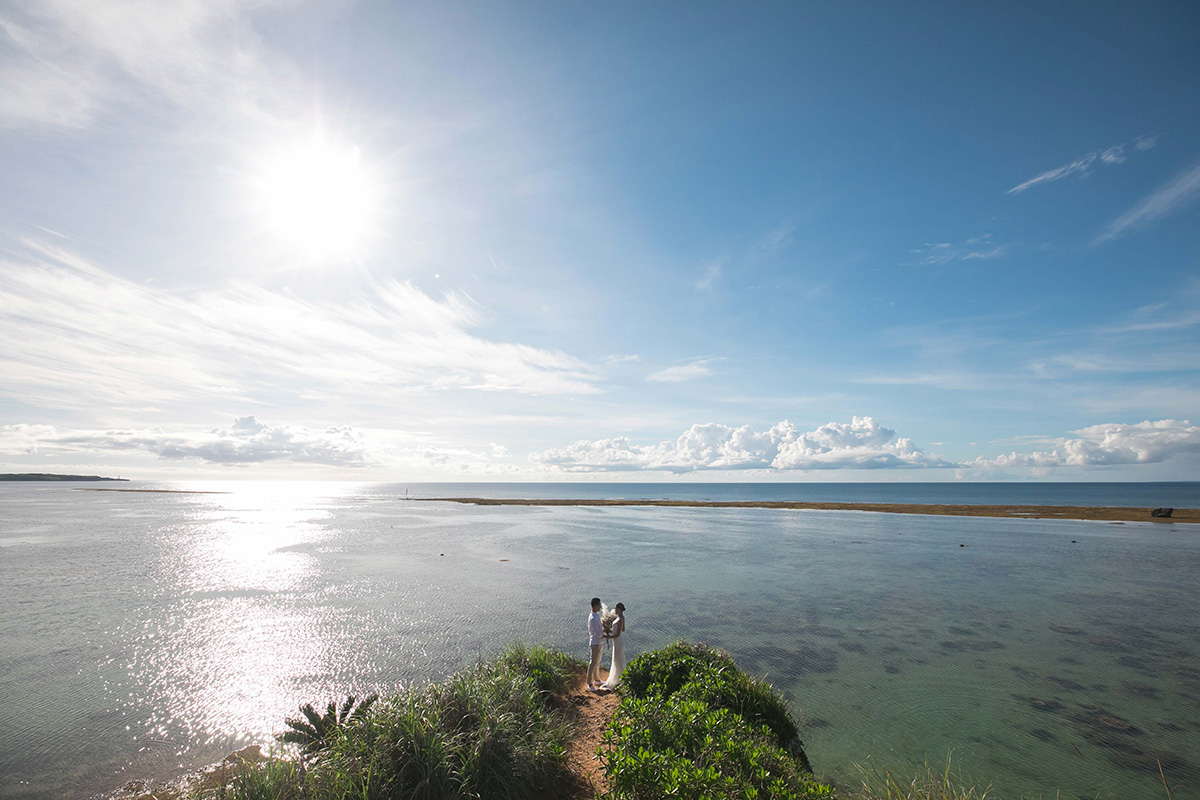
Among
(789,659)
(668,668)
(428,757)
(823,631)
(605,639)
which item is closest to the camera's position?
(428,757)

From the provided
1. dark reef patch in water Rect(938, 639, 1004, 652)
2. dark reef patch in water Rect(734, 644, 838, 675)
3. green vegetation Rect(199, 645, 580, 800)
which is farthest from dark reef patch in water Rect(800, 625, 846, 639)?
green vegetation Rect(199, 645, 580, 800)

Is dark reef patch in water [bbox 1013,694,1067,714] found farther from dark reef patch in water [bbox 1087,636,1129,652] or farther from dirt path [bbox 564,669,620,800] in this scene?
dirt path [bbox 564,669,620,800]

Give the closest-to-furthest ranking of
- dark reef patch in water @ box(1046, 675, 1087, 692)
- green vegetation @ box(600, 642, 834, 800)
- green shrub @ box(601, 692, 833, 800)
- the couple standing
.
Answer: green shrub @ box(601, 692, 833, 800) < green vegetation @ box(600, 642, 834, 800) < the couple standing < dark reef patch in water @ box(1046, 675, 1087, 692)

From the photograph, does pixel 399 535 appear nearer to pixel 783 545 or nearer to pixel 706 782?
pixel 783 545

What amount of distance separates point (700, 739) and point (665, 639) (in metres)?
13.5

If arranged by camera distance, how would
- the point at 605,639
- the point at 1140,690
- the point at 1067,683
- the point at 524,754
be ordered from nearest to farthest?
the point at 524,754 → the point at 605,639 → the point at 1140,690 → the point at 1067,683

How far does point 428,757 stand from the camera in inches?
334

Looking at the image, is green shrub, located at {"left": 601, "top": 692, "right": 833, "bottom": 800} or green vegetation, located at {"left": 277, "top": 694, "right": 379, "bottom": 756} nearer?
green shrub, located at {"left": 601, "top": 692, "right": 833, "bottom": 800}

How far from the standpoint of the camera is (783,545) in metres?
52.9

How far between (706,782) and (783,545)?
4985cm

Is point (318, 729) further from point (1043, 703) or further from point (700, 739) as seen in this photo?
point (1043, 703)

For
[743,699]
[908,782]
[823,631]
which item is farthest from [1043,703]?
[743,699]

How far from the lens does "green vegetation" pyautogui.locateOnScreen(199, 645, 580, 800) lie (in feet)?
26.0

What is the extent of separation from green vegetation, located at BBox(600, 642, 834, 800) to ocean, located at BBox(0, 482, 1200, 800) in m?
2.72
